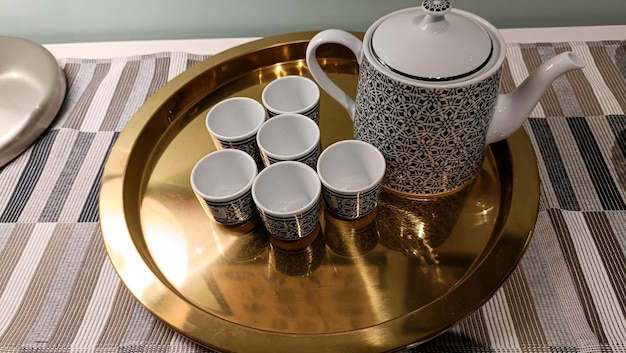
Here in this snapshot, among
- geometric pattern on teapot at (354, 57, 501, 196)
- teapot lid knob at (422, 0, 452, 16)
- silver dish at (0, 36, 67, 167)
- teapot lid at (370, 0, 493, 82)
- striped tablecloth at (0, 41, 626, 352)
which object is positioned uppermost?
teapot lid knob at (422, 0, 452, 16)

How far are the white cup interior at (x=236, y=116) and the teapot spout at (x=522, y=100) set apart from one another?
237 mm

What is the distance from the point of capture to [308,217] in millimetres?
444

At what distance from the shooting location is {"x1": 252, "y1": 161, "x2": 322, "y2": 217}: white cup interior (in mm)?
473

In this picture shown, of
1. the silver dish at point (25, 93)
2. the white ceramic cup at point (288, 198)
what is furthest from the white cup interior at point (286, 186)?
the silver dish at point (25, 93)

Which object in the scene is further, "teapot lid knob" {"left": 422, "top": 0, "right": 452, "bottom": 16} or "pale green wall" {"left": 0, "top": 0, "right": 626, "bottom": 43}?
"pale green wall" {"left": 0, "top": 0, "right": 626, "bottom": 43}

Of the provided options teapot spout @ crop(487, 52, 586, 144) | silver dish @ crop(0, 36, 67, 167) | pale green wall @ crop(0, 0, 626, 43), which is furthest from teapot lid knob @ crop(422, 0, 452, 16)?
silver dish @ crop(0, 36, 67, 167)

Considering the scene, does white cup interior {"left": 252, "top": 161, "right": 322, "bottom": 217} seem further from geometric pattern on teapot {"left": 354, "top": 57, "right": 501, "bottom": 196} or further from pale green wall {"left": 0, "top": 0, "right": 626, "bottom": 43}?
pale green wall {"left": 0, "top": 0, "right": 626, "bottom": 43}

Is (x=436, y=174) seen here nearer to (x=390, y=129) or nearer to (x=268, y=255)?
(x=390, y=129)

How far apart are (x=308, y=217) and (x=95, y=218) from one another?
0.82ft

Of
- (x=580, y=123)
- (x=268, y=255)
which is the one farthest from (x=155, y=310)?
(x=580, y=123)

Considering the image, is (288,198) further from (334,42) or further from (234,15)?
(234,15)

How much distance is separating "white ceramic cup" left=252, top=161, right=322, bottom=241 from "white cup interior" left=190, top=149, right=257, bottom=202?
0.07 ft

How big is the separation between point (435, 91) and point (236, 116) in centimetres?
25

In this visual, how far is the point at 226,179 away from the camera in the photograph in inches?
20.2
